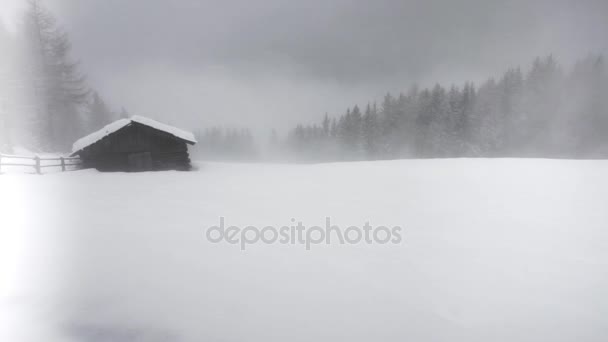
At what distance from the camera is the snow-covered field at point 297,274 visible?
71.1 inches

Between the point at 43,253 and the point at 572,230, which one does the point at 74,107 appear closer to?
the point at 43,253

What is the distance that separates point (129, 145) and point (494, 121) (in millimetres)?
27214

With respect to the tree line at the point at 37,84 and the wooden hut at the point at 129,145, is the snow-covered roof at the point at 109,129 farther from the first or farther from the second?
the tree line at the point at 37,84

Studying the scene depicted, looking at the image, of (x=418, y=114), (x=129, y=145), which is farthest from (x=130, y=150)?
(x=418, y=114)

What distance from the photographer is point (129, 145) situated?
11.9 meters

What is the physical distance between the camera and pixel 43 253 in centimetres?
250

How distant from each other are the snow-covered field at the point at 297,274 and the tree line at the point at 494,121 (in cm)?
440

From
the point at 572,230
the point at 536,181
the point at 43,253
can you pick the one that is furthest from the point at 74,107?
the point at 536,181

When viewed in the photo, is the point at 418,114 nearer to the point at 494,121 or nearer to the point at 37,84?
the point at 494,121

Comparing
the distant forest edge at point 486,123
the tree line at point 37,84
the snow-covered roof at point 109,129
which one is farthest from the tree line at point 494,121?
the snow-covered roof at point 109,129

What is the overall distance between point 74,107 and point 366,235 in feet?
27.9

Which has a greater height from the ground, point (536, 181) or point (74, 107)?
point (74, 107)

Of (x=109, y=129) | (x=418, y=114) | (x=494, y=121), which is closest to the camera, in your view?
(x=109, y=129)

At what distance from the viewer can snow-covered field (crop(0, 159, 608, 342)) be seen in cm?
181
